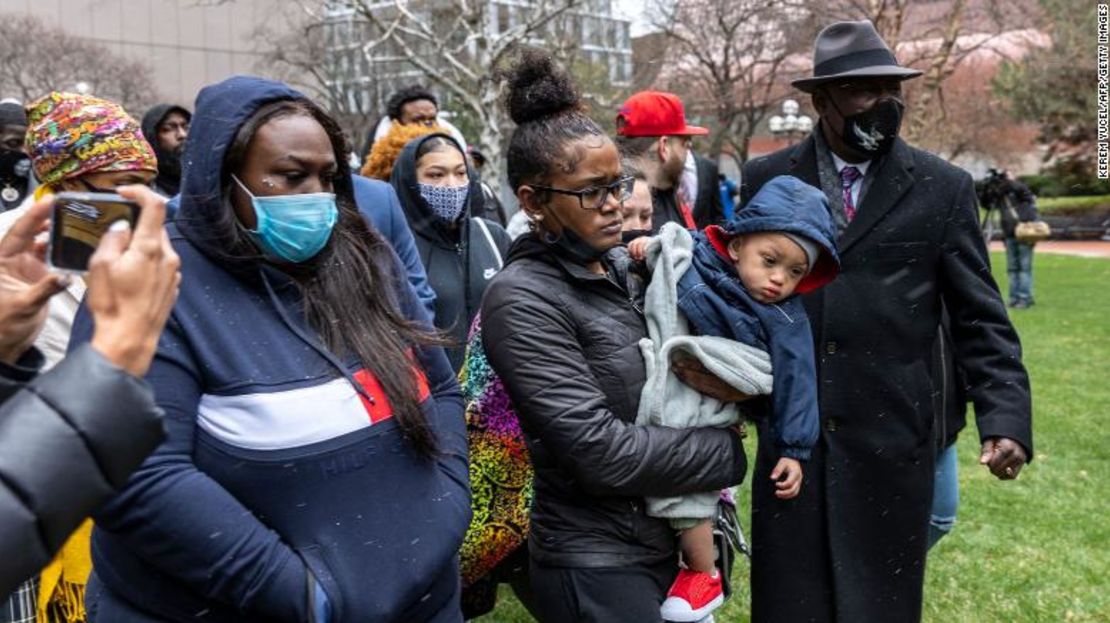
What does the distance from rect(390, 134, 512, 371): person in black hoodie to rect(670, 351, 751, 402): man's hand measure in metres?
2.17

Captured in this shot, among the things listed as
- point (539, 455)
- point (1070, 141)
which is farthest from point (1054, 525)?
point (1070, 141)

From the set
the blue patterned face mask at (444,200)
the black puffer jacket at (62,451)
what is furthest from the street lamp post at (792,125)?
the black puffer jacket at (62,451)

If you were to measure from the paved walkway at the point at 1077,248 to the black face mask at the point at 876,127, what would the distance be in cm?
2847

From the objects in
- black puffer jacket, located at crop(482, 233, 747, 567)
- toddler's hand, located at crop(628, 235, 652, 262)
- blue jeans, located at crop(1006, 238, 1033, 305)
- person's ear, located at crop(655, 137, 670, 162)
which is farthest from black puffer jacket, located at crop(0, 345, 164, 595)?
blue jeans, located at crop(1006, 238, 1033, 305)

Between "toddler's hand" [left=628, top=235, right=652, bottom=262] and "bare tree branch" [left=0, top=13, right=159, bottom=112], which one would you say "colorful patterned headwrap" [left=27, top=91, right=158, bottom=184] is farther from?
"bare tree branch" [left=0, top=13, right=159, bottom=112]

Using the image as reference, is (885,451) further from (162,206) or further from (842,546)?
(162,206)

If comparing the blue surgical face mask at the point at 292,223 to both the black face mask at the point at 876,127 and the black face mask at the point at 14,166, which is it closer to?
the black face mask at the point at 876,127

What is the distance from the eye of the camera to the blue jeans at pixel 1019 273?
16656mm

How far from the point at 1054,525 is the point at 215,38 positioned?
5502 centimetres

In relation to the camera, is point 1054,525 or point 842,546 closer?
point 842,546

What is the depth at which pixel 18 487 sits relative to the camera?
1.31 meters

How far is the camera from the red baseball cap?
5.23m

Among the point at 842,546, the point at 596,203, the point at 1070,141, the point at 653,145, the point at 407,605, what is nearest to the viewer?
the point at 407,605

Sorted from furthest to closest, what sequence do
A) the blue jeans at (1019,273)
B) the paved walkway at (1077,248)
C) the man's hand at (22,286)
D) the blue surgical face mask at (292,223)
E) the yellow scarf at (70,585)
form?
the paved walkway at (1077,248) → the blue jeans at (1019,273) → the yellow scarf at (70,585) → the blue surgical face mask at (292,223) → the man's hand at (22,286)
